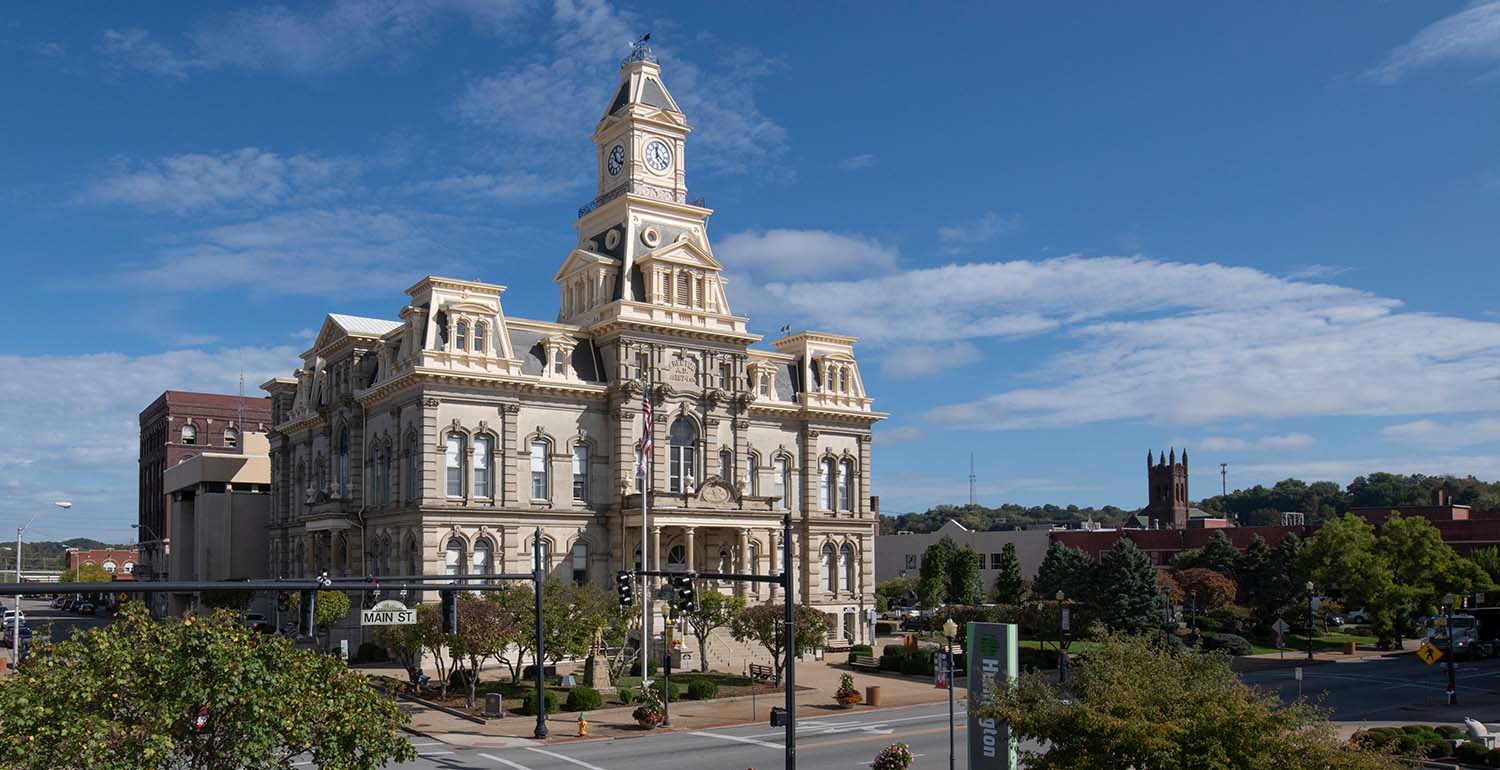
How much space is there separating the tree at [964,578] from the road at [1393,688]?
32.0 meters

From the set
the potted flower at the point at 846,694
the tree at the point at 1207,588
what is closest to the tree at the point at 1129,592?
the tree at the point at 1207,588

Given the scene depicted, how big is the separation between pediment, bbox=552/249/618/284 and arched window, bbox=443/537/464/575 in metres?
16.6

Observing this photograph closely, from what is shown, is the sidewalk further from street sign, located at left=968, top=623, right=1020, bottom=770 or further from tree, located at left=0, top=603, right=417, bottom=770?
tree, located at left=0, top=603, right=417, bottom=770

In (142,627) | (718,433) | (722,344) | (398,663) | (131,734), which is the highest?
(722,344)

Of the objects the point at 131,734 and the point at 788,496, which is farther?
the point at 788,496

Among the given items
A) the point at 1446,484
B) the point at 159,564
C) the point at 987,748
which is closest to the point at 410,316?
the point at 987,748

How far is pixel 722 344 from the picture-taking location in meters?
71.2

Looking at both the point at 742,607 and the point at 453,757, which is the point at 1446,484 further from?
the point at 453,757

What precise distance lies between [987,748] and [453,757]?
19198 mm

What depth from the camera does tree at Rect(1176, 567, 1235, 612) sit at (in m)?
86.0

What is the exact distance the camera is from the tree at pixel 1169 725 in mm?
21516

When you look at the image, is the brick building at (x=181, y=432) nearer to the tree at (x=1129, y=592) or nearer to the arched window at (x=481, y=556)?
the arched window at (x=481, y=556)

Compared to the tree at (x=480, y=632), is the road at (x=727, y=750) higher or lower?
lower

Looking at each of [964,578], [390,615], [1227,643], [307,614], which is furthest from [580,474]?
[964,578]
